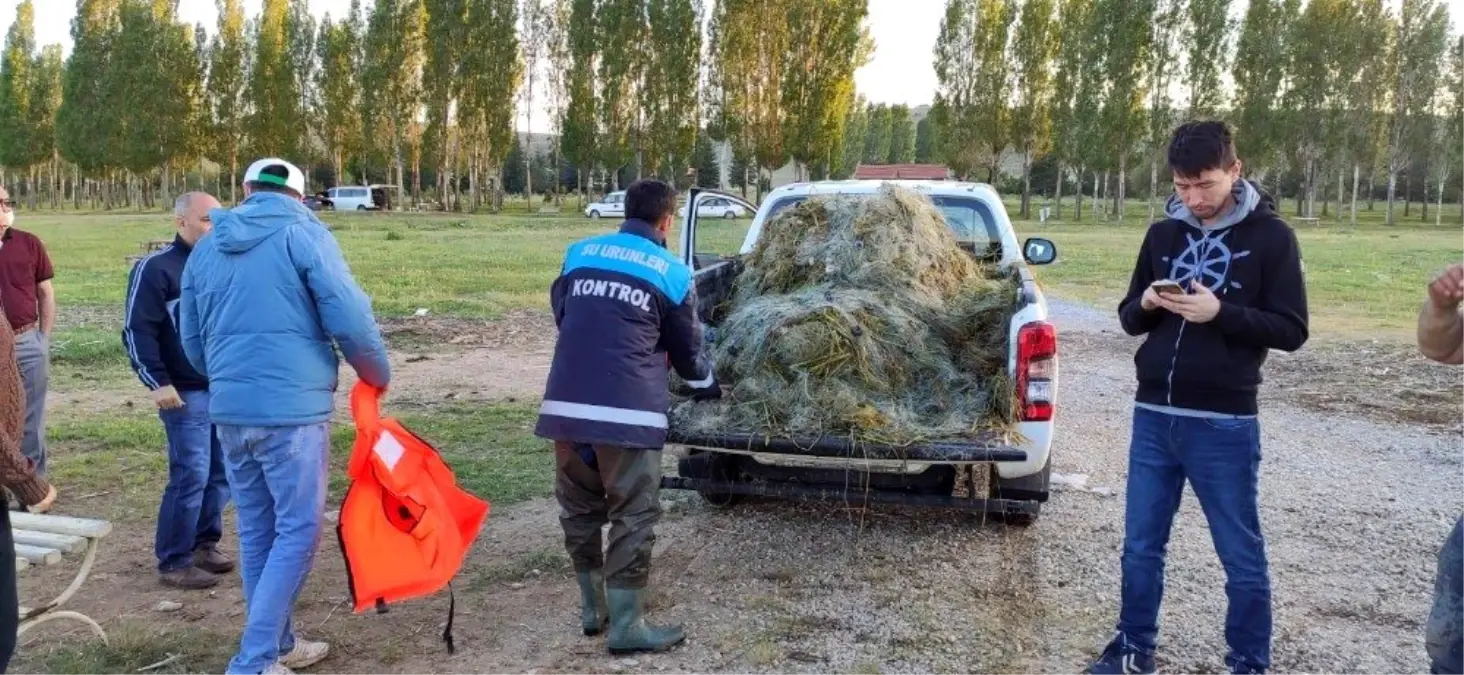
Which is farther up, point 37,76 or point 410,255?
point 37,76

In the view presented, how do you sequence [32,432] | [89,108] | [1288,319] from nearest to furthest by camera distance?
[1288,319] → [32,432] → [89,108]

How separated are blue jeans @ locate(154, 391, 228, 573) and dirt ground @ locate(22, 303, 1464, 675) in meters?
0.20

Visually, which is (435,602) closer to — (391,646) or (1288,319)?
(391,646)

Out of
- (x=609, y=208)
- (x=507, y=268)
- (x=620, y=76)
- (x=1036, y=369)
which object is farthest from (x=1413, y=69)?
(x=1036, y=369)

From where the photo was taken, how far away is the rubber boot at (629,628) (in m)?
3.76

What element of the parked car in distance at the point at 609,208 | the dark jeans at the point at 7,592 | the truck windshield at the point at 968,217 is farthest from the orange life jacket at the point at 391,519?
the parked car in distance at the point at 609,208

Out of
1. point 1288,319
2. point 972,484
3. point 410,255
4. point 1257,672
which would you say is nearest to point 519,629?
point 972,484

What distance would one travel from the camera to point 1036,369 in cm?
434

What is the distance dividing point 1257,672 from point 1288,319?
1.20 meters

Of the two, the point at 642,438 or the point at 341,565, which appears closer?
the point at 642,438

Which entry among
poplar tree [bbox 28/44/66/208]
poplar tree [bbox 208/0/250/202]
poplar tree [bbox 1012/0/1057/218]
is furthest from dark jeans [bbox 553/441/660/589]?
poplar tree [bbox 28/44/66/208]

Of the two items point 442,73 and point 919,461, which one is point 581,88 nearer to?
point 442,73

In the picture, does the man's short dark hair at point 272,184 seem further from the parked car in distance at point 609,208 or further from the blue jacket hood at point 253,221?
the parked car in distance at point 609,208

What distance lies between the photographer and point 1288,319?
3.17 m
